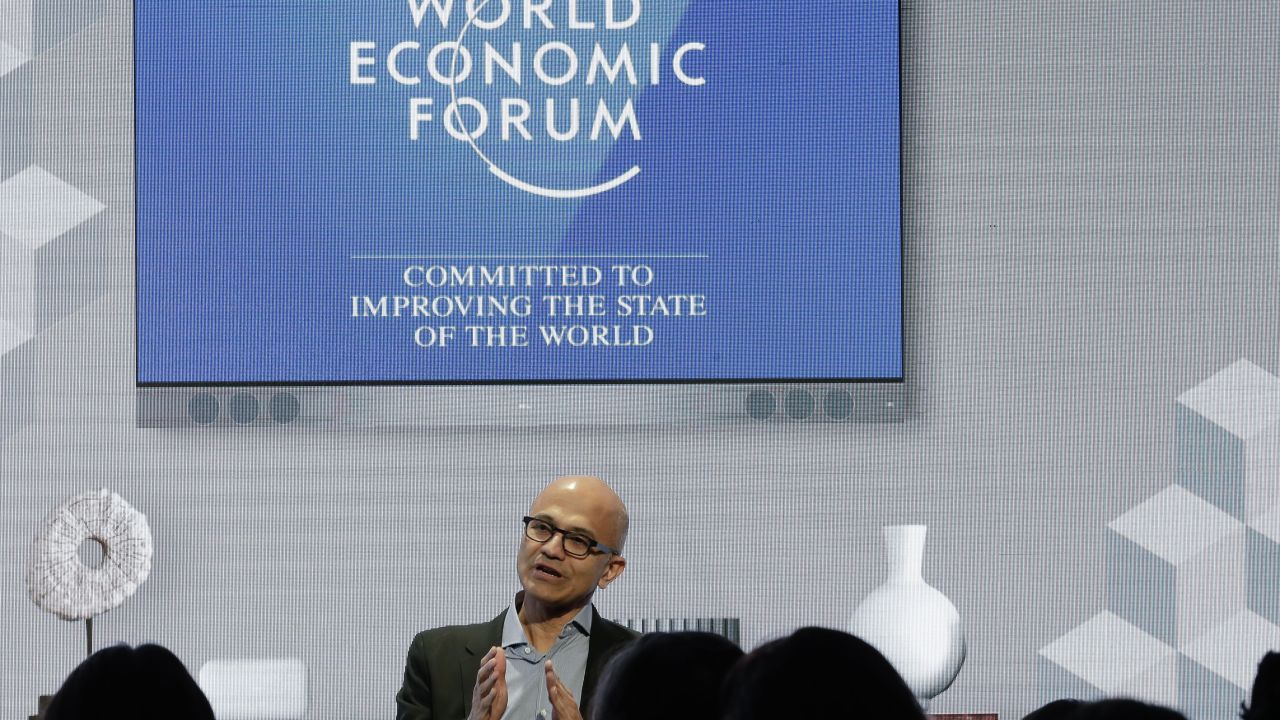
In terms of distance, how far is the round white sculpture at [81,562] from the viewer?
3.42 metres

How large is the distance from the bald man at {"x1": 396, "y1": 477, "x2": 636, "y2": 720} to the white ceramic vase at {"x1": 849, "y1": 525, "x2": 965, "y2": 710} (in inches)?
34.2

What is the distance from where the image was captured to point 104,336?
363cm

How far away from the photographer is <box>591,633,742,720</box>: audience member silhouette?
140 centimetres

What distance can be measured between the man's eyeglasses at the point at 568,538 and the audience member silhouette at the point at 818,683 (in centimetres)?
153

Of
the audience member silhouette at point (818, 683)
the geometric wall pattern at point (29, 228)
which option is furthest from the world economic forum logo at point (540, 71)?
the audience member silhouette at point (818, 683)

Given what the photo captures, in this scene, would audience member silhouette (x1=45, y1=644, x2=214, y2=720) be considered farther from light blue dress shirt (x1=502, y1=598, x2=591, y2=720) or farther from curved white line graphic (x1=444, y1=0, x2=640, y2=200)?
curved white line graphic (x1=444, y1=0, x2=640, y2=200)

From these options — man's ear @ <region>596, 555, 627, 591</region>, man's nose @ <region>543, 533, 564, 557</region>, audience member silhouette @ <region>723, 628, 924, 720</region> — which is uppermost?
audience member silhouette @ <region>723, 628, 924, 720</region>

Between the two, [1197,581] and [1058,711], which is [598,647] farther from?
[1197,581]

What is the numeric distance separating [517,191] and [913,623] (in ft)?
4.44

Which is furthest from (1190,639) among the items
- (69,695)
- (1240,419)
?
(69,695)

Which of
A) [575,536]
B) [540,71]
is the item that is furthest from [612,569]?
[540,71]

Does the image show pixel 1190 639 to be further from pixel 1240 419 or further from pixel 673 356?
pixel 673 356

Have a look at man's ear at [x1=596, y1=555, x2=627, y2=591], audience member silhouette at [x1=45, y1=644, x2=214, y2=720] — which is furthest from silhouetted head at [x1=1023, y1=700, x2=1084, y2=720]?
man's ear at [x1=596, y1=555, x2=627, y2=591]

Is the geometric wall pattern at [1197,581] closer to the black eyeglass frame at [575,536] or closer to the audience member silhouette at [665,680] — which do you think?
the black eyeglass frame at [575,536]
